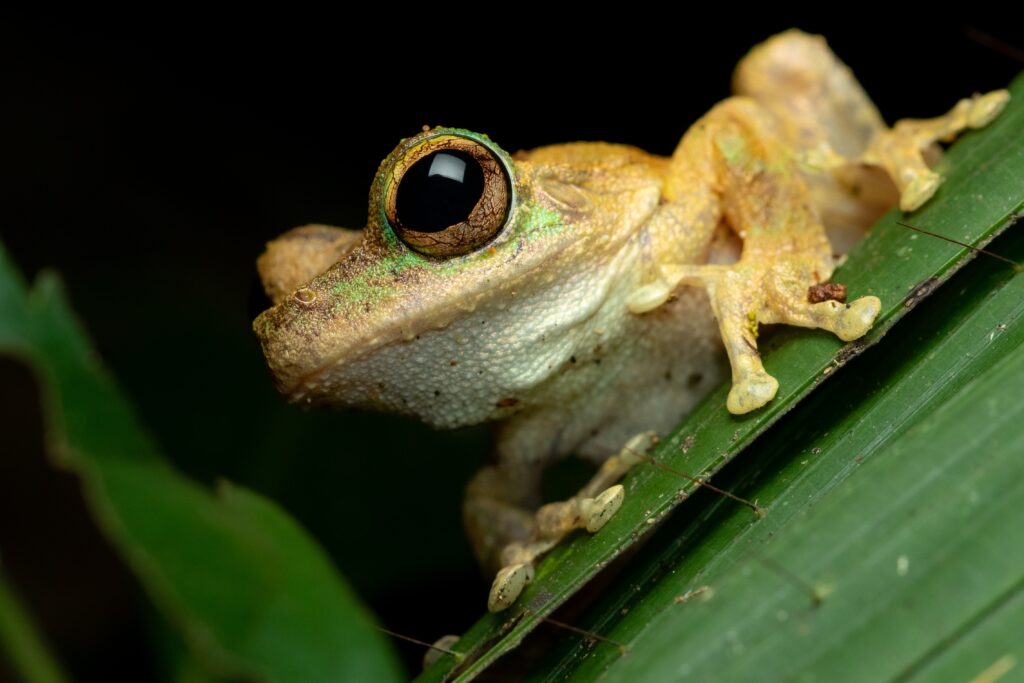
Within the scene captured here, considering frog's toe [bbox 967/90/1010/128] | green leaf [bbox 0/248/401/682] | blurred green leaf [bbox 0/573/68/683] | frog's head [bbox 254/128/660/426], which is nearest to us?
green leaf [bbox 0/248/401/682]

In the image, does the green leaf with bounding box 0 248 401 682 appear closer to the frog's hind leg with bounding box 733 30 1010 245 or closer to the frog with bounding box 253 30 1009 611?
the frog with bounding box 253 30 1009 611

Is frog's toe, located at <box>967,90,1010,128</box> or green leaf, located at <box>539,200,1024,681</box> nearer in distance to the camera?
green leaf, located at <box>539,200,1024,681</box>

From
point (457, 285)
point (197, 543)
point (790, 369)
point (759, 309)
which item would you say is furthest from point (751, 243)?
point (197, 543)

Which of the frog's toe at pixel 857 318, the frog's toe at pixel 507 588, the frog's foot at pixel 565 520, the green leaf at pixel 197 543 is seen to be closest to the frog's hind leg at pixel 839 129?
the frog's toe at pixel 857 318

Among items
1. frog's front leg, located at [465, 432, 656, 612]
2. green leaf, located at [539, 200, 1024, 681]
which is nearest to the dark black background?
frog's front leg, located at [465, 432, 656, 612]

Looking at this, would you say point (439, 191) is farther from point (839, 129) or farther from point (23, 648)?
point (839, 129)

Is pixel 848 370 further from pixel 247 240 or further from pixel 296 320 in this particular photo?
pixel 247 240
